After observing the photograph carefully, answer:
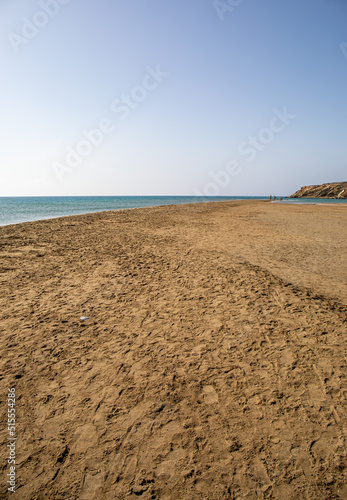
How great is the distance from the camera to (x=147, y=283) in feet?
18.6

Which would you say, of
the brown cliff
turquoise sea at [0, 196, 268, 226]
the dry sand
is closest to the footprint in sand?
the dry sand

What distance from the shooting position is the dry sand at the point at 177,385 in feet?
6.17

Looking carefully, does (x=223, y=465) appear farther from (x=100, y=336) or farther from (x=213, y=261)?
(x=213, y=261)

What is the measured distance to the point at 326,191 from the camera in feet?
270

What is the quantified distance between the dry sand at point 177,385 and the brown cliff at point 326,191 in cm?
8462

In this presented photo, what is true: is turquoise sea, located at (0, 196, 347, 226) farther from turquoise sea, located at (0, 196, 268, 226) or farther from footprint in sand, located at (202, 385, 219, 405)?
footprint in sand, located at (202, 385, 219, 405)

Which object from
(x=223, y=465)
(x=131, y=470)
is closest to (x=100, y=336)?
(x=131, y=470)

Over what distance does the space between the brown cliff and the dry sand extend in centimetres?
8462

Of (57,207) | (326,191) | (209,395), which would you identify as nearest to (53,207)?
(57,207)

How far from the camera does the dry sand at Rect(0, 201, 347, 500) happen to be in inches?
74.1

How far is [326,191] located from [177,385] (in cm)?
9684

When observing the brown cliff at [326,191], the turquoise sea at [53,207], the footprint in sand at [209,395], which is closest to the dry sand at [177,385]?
the footprint in sand at [209,395]

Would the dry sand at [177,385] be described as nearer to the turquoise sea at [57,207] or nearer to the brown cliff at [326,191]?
the turquoise sea at [57,207]

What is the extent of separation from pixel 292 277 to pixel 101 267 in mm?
5012
